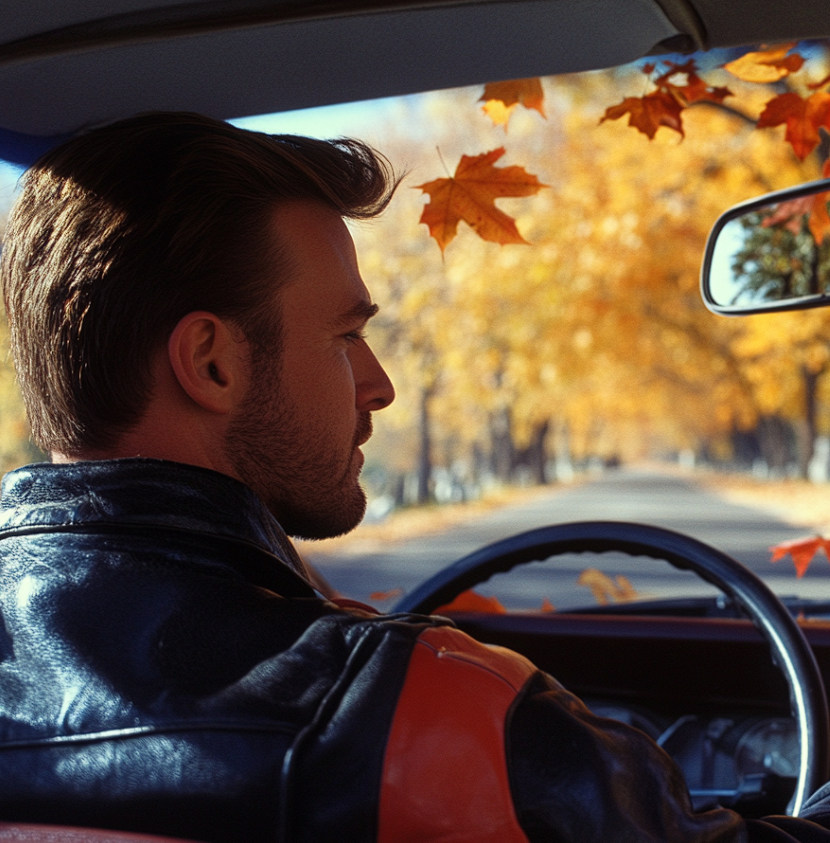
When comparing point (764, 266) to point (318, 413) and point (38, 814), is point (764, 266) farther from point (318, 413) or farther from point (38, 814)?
point (38, 814)

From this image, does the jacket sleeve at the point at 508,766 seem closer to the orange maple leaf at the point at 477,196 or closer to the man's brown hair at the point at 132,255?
the man's brown hair at the point at 132,255

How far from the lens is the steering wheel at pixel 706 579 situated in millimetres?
1667

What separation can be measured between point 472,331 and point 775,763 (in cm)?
A: 1859

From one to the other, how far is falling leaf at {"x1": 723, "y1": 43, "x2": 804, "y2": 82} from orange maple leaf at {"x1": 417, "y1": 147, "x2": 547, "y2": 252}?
1.84 feet

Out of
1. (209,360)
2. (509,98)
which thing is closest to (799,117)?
(509,98)

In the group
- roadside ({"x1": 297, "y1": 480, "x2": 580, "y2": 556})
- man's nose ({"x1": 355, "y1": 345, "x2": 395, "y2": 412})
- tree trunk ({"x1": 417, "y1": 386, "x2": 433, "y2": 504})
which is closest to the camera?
man's nose ({"x1": 355, "y1": 345, "x2": 395, "y2": 412})

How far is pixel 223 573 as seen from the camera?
1104mm

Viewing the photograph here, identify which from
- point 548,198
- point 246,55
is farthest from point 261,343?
point 548,198

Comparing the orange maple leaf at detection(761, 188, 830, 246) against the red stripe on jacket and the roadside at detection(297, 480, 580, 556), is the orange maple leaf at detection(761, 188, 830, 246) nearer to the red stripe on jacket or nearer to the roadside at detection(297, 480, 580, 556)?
the red stripe on jacket

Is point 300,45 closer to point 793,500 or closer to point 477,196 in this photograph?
point 477,196

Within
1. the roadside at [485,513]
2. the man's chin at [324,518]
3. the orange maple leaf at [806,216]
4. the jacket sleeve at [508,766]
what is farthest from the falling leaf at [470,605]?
the roadside at [485,513]

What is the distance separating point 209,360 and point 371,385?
1.19 feet

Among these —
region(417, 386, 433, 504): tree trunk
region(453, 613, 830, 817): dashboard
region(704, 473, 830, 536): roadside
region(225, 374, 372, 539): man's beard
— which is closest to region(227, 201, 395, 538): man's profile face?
region(225, 374, 372, 539): man's beard

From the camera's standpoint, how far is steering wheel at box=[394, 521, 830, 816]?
1667 mm
